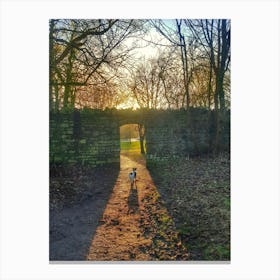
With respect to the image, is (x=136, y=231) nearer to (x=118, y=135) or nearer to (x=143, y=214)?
(x=143, y=214)

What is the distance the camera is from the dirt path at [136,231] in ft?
7.35

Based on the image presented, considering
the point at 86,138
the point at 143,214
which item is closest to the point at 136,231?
the point at 143,214

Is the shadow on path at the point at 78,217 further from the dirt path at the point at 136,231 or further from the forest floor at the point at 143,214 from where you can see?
the dirt path at the point at 136,231

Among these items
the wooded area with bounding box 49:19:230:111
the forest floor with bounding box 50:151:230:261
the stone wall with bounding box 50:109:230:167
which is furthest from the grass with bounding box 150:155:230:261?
the wooded area with bounding box 49:19:230:111

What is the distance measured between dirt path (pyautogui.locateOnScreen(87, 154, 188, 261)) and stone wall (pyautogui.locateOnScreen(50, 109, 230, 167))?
103 centimetres

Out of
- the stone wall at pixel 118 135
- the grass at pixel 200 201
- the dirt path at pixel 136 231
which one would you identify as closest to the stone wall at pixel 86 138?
the stone wall at pixel 118 135

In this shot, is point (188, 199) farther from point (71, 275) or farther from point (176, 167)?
point (71, 275)
